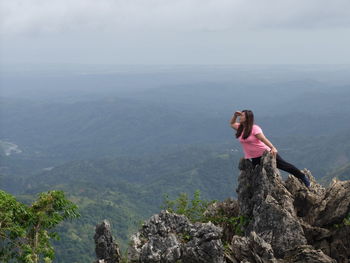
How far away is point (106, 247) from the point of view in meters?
17.5

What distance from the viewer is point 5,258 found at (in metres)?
21.8

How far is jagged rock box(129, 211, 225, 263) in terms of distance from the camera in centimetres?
1387

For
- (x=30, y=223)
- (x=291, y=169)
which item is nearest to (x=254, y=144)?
(x=291, y=169)

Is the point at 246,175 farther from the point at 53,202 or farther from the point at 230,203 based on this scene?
the point at 53,202

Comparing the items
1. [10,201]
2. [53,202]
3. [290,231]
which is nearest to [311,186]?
[290,231]

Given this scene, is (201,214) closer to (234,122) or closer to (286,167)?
(286,167)

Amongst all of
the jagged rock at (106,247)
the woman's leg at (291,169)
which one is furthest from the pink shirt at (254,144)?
the jagged rock at (106,247)

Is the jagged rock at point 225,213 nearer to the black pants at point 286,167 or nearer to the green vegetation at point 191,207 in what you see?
the green vegetation at point 191,207

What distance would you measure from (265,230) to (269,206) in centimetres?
102

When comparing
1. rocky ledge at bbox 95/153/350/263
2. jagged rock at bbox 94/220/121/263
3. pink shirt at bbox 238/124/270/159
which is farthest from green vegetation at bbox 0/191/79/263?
pink shirt at bbox 238/124/270/159

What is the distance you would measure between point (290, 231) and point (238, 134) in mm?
4862

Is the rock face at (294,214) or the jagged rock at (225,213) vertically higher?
the rock face at (294,214)

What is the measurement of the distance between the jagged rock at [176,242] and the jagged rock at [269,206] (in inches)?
104

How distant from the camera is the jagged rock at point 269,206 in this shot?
15055 millimetres
